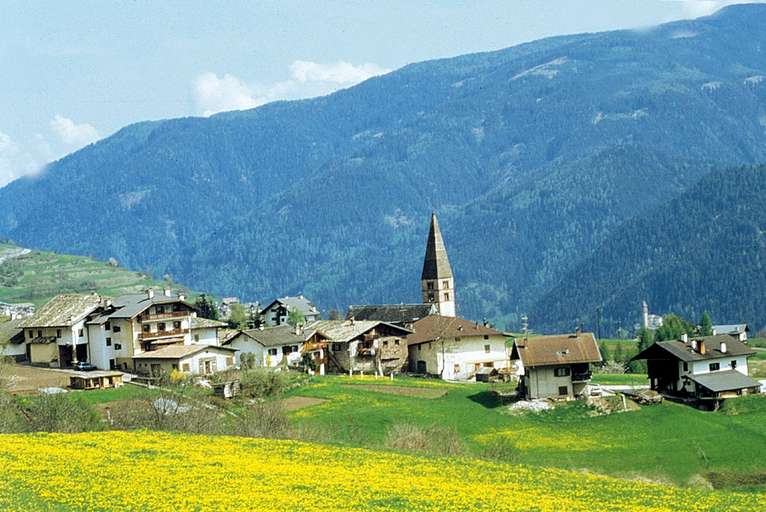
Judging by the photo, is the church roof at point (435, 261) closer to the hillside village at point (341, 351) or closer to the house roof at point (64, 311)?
the hillside village at point (341, 351)

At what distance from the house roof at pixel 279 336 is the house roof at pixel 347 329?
2195mm

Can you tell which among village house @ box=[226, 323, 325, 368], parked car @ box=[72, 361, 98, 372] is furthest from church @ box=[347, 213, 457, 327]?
parked car @ box=[72, 361, 98, 372]

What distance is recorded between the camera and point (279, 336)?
342ft

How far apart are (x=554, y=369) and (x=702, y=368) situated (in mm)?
12761

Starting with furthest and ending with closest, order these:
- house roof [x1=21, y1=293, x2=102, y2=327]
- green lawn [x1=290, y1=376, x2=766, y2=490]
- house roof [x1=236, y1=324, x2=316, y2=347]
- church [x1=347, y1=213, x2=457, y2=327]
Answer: church [x1=347, y1=213, x2=457, y2=327], house roof [x1=236, y1=324, x2=316, y2=347], house roof [x1=21, y1=293, x2=102, y2=327], green lawn [x1=290, y1=376, x2=766, y2=490]

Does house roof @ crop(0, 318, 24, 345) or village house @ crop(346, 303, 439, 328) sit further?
village house @ crop(346, 303, 439, 328)

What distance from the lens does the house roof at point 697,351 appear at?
Result: 286 feet

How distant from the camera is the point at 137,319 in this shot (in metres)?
Result: 96.6

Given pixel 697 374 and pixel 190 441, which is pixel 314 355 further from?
pixel 190 441

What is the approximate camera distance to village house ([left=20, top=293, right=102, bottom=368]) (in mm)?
99062

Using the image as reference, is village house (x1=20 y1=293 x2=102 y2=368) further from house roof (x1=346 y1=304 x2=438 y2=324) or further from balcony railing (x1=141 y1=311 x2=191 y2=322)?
house roof (x1=346 y1=304 x2=438 y2=324)

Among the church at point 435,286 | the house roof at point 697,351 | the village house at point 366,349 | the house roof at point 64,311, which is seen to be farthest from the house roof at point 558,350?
the house roof at point 64,311

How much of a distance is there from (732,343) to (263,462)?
57.3 meters

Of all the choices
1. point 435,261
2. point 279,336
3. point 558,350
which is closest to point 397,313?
point 435,261
